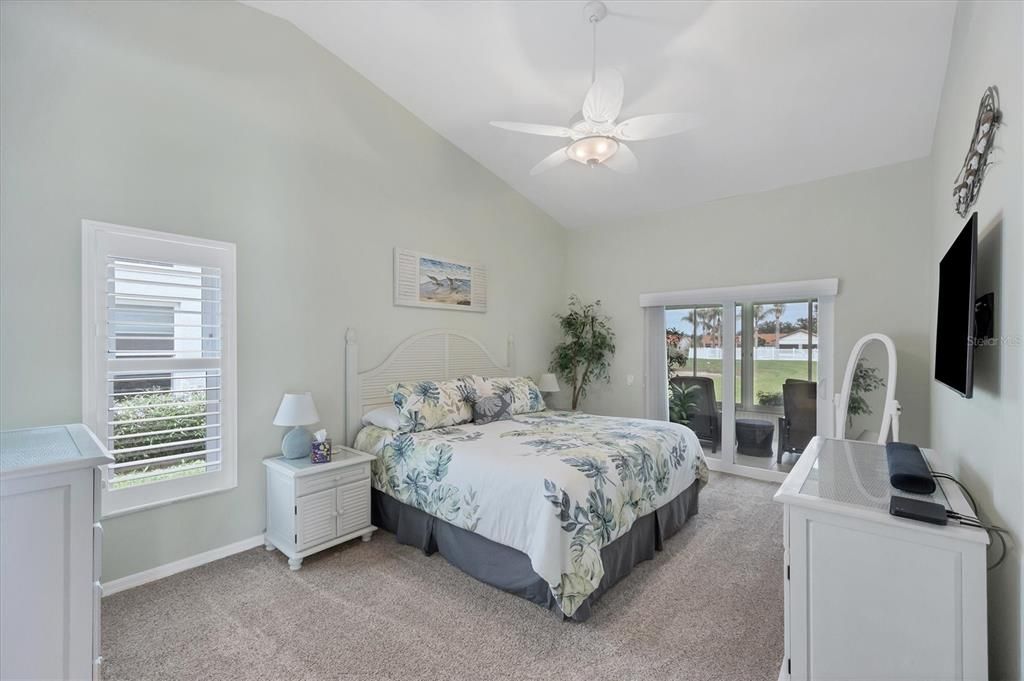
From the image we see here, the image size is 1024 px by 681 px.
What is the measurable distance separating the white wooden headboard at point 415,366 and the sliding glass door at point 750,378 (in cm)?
194

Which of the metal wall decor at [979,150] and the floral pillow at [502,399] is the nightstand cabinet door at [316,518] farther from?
the metal wall decor at [979,150]

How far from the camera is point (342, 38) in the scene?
3.13m

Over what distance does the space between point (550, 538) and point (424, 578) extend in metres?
0.93

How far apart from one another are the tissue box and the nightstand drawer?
3.8 inches

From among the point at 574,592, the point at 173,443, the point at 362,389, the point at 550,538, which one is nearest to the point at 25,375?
the point at 173,443

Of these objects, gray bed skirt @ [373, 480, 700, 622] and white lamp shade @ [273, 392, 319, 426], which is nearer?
gray bed skirt @ [373, 480, 700, 622]

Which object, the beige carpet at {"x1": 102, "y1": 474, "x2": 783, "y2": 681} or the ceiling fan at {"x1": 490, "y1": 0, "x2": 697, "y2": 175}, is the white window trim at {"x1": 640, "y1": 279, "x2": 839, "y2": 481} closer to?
the beige carpet at {"x1": 102, "y1": 474, "x2": 783, "y2": 681}

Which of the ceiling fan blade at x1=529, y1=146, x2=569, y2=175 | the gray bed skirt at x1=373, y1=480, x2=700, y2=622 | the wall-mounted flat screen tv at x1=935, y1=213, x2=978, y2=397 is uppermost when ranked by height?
the ceiling fan blade at x1=529, y1=146, x2=569, y2=175

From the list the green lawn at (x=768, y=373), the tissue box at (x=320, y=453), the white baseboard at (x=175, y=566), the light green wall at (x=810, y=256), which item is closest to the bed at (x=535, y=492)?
the tissue box at (x=320, y=453)

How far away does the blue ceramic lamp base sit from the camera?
9.42ft

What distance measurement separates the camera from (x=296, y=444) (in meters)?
2.88

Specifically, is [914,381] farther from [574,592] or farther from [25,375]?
[25,375]

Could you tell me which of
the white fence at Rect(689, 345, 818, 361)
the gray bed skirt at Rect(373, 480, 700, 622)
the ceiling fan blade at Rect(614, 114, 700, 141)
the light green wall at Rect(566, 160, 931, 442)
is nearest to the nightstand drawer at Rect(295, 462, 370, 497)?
the gray bed skirt at Rect(373, 480, 700, 622)

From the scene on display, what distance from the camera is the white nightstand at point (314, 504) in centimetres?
266
